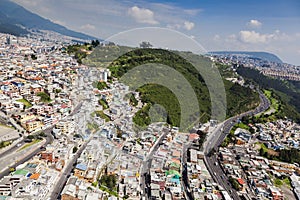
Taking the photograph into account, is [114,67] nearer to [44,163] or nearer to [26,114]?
[26,114]

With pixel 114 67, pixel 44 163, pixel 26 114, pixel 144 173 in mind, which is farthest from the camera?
pixel 114 67

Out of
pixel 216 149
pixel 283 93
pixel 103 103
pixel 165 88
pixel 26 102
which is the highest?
pixel 165 88

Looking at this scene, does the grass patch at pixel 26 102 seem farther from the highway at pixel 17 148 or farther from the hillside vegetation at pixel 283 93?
the hillside vegetation at pixel 283 93

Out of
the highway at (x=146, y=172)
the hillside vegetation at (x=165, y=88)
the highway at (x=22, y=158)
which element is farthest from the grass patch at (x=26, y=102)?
the highway at (x=146, y=172)

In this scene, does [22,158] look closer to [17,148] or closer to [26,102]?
[17,148]

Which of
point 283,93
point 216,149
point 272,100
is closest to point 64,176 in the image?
point 216,149

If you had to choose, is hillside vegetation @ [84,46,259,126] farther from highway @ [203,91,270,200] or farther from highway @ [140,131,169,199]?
highway @ [140,131,169,199]

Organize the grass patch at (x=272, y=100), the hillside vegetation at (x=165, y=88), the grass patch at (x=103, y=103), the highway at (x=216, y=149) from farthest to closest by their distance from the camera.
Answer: the grass patch at (x=272, y=100) < the hillside vegetation at (x=165, y=88) < the grass patch at (x=103, y=103) < the highway at (x=216, y=149)

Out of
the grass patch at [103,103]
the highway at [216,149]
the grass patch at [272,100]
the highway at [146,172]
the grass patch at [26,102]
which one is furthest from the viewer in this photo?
the grass patch at [272,100]

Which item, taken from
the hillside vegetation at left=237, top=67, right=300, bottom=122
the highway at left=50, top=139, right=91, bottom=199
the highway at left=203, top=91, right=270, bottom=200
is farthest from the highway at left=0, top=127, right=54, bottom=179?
the hillside vegetation at left=237, top=67, right=300, bottom=122

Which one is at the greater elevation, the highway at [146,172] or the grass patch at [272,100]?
the grass patch at [272,100]

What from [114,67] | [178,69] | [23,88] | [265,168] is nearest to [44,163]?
[23,88]
